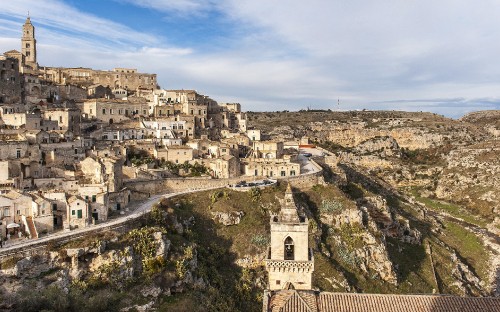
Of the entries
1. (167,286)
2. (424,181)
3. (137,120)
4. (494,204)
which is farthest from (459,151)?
(167,286)

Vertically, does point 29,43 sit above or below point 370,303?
above

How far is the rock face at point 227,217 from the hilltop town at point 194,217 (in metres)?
0.15

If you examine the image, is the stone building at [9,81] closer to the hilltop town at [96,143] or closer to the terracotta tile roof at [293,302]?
the hilltop town at [96,143]

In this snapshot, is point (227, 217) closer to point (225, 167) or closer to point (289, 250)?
point (225, 167)

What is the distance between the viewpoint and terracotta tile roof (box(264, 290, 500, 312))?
2289 centimetres

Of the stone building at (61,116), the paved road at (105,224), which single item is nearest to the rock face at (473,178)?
the paved road at (105,224)

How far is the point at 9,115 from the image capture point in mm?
57031

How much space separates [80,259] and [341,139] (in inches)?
4016

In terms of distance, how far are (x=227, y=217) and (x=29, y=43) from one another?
204 ft

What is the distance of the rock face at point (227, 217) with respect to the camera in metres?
47.3

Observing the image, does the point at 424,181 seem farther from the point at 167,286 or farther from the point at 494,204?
the point at 167,286

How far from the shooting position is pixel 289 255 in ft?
92.4

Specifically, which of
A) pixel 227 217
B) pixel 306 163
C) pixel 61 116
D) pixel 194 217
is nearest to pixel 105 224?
pixel 194 217

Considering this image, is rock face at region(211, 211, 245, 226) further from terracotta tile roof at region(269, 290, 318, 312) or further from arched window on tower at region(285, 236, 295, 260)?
terracotta tile roof at region(269, 290, 318, 312)
